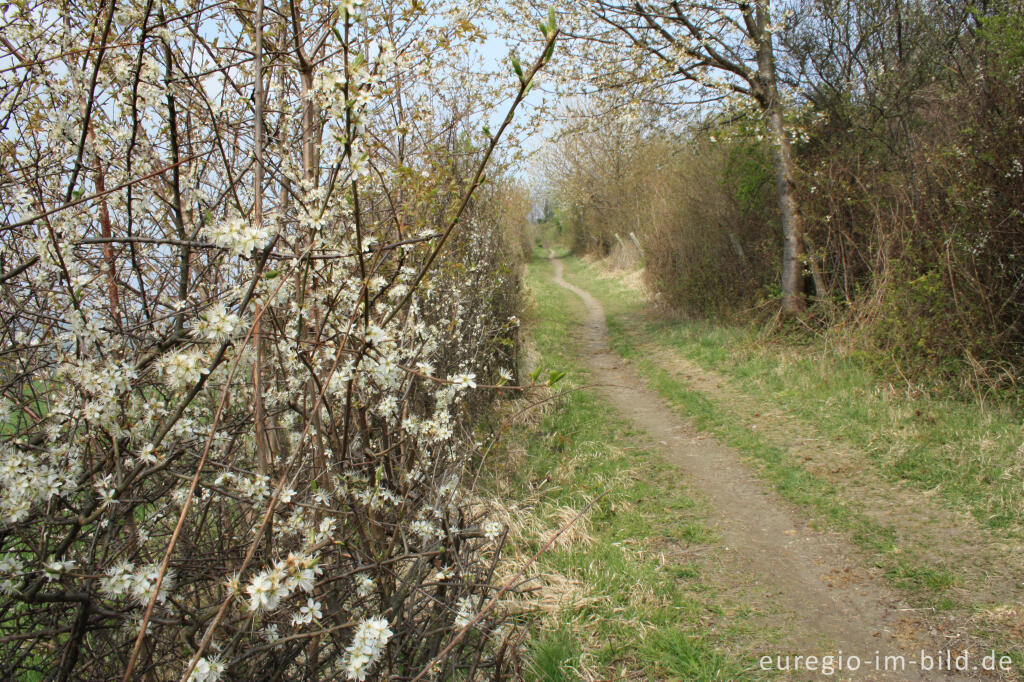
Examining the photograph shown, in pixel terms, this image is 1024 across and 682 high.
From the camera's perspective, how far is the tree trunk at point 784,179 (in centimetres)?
892

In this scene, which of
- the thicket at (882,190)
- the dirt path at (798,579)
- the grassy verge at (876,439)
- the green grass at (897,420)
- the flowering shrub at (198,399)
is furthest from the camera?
the thicket at (882,190)

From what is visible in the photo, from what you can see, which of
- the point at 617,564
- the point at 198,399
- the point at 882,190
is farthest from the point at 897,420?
the point at 198,399

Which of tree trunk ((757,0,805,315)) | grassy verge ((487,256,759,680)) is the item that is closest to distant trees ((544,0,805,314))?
tree trunk ((757,0,805,315))

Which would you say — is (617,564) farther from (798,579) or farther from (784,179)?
(784,179)

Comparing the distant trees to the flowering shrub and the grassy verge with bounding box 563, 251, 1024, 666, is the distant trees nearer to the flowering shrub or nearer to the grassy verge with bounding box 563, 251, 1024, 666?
the grassy verge with bounding box 563, 251, 1024, 666

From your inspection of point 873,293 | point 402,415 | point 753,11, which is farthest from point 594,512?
point 753,11

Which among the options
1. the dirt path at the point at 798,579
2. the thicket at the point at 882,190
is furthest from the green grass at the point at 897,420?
the dirt path at the point at 798,579

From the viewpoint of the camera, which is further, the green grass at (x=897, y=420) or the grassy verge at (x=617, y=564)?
the green grass at (x=897, y=420)

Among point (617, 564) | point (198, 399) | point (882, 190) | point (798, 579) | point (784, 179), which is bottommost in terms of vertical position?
point (798, 579)

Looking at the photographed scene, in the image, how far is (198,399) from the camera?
2.81 m

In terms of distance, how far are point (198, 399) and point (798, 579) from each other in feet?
12.2

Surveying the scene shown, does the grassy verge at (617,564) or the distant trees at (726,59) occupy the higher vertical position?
the distant trees at (726,59)

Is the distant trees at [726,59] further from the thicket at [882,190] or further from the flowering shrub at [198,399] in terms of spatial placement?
the flowering shrub at [198,399]

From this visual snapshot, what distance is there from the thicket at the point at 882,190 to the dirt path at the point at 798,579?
245 centimetres
